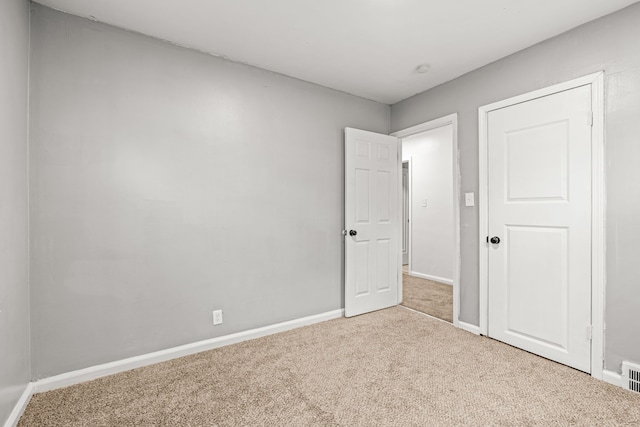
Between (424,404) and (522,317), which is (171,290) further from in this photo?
(522,317)

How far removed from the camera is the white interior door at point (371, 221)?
3203 mm

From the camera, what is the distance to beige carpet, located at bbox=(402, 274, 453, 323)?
3.43 meters

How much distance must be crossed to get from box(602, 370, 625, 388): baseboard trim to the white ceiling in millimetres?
2372

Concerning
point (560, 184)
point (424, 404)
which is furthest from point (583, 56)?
point (424, 404)

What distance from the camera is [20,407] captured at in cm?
168

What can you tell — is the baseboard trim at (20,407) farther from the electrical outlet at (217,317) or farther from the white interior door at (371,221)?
the white interior door at (371,221)

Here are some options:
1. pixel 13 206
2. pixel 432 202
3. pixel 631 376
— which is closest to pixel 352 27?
pixel 13 206

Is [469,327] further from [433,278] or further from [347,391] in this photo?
[433,278]

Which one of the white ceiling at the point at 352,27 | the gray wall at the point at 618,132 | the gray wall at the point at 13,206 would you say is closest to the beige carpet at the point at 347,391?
the gray wall at the point at 13,206

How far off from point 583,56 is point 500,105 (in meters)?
0.58

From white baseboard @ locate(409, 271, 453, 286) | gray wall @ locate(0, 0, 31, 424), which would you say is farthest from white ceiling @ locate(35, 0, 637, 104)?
white baseboard @ locate(409, 271, 453, 286)

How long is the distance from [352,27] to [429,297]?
3.31 m

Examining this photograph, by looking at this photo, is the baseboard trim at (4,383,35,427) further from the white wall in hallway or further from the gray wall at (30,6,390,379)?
the white wall in hallway

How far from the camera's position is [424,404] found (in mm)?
1741
